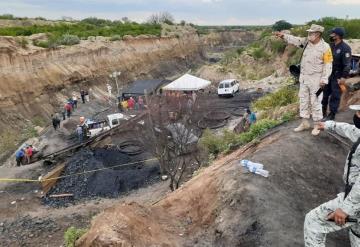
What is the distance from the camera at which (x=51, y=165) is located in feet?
68.2

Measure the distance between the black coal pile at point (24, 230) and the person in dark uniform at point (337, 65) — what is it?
421 inches

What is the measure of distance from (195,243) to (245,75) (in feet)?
148

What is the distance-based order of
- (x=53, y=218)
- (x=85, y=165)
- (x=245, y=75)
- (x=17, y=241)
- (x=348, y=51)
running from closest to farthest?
(x=348, y=51) → (x=17, y=241) → (x=53, y=218) → (x=85, y=165) → (x=245, y=75)

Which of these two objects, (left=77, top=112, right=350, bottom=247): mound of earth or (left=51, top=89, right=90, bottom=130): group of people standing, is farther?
(left=51, top=89, right=90, bottom=130): group of people standing

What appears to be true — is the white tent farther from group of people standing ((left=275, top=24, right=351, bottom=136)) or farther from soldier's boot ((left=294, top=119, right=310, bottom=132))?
group of people standing ((left=275, top=24, right=351, bottom=136))

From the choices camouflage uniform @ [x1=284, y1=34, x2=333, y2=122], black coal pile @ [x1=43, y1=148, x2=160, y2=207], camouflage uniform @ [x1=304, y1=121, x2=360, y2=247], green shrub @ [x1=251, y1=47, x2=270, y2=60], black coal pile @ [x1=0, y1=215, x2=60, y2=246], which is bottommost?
black coal pile @ [x1=0, y1=215, x2=60, y2=246]

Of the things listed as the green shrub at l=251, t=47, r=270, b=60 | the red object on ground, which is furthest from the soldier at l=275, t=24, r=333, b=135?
the green shrub at l=251, t=47, r=270, b=60

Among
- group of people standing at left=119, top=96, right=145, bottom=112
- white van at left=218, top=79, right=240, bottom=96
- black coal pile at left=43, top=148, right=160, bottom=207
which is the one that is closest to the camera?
black coal pile at left=43, top=148, right=160, bottom=207

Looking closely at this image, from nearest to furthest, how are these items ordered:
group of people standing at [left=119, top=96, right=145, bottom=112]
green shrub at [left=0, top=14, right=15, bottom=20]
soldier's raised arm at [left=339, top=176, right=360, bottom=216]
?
soldier's raised arm at [left=339, top=176, right=360, bottom=216] < group of people standing at [left=119, top=96, right=145, bottom=112] < green shrub at [left=0, top=14, right=15, bottom=20]

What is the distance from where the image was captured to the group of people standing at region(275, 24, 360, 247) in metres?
4.57

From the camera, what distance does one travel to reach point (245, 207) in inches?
258

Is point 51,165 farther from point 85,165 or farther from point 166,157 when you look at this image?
point 166,157

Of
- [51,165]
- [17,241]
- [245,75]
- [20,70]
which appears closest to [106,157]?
[51,165]

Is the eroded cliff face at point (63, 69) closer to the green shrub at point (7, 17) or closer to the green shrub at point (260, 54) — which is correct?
the green shrub at point (260, 54)
